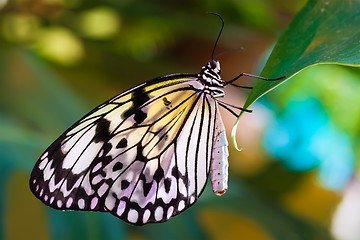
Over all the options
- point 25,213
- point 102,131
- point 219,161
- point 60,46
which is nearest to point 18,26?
point 60,46

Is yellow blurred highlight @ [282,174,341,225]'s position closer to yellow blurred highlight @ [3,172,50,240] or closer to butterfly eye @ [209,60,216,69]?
yellow blurred highlight @ [3,172,50,240]

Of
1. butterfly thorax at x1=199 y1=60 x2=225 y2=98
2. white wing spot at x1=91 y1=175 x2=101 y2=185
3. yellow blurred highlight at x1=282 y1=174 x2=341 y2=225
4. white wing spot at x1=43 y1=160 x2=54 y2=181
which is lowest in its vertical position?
white wing spot at x1=91 y1=175 x2=101 y2=185

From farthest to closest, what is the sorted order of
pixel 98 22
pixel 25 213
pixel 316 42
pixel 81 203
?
pixel 98 22 → pixel 25 213 → pixel 81 203 → pixel 316 42

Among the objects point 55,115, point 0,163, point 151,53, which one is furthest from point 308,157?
point 0,163

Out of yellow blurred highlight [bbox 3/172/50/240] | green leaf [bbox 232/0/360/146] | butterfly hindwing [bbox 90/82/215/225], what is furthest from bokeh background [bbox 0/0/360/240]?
green leaf [bbox 232/0/360/146]

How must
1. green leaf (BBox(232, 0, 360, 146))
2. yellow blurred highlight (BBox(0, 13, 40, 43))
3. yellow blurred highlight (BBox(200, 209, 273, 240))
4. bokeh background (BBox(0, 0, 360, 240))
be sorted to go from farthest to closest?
yellow blurred highlight (BBox(200, 209, 273, 240))
yellow blurred highlight (BBox(0, 13, 40, 43))
bokeh background (BBox(0, 0, 360, 240))
green leaf (BBox(232, 0, 360, 146))

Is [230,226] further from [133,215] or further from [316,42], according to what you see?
[316,42]

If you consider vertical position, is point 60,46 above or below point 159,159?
above
